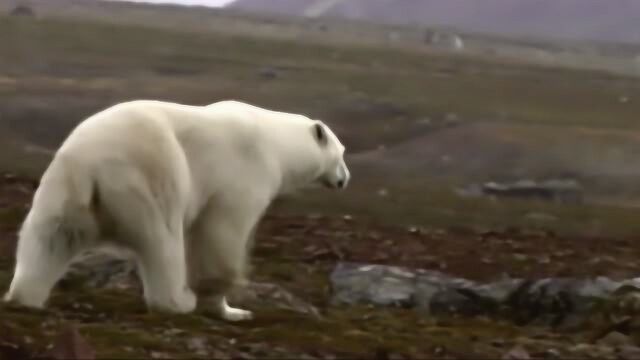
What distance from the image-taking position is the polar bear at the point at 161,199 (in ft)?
35.6

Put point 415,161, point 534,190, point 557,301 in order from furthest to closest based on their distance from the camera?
point 415,161
point 534,190
point 557,301

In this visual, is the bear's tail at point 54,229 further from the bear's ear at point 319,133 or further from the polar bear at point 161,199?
the bear's ear at point 319,133

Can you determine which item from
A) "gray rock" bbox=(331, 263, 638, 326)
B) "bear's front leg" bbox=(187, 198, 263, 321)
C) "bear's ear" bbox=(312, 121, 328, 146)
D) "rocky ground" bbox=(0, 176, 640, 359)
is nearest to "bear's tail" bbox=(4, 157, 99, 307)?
"rocky ground" bbox=(0, 176, 640, 359)

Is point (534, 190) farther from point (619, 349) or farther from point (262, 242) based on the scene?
point (619, 349)

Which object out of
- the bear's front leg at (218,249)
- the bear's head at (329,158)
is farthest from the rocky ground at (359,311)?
the bear's head at (329,158)

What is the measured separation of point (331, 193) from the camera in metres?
35.5

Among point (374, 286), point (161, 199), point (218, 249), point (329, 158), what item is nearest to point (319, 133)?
point (329, 158)

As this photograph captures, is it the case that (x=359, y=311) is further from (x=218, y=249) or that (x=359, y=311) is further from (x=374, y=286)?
(x=218, y=249)

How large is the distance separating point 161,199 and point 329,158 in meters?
3.77

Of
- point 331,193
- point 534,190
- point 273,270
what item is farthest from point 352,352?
point 534,190

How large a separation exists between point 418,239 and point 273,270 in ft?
25.6

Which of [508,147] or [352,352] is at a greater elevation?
[352,352]

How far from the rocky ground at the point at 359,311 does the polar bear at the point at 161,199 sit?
371 millimetres

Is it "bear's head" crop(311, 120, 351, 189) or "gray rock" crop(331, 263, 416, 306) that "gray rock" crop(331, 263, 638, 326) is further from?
"bear's head" crop(311, 120, 351, 189)
